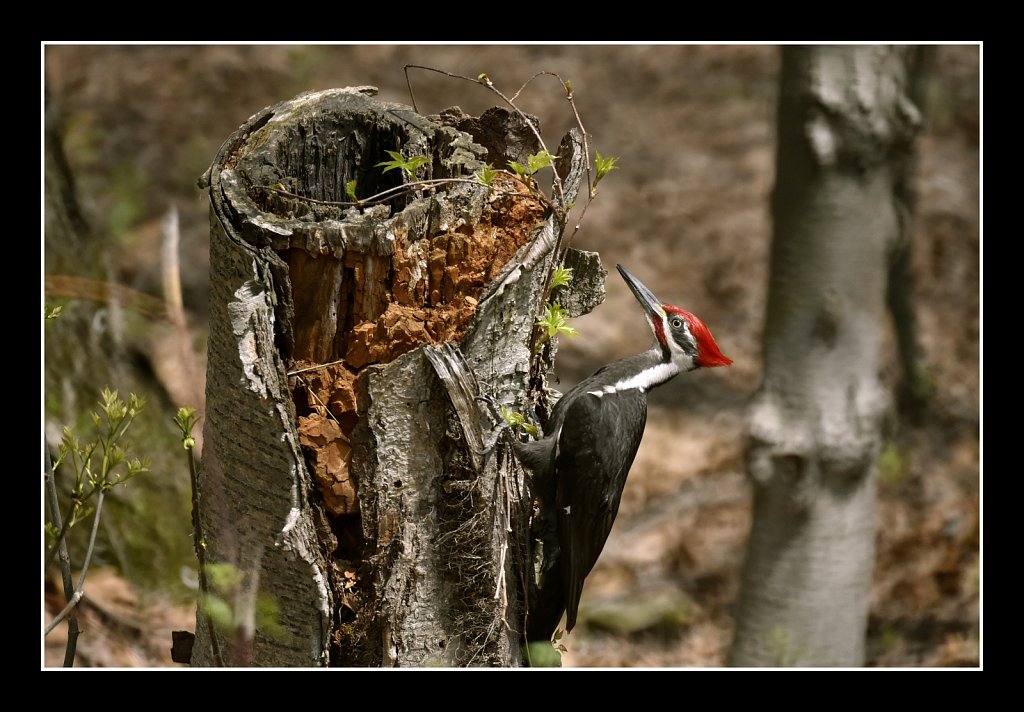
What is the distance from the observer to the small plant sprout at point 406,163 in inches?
80.7

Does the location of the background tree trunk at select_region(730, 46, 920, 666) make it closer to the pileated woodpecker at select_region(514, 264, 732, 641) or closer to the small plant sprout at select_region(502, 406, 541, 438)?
the pileated woodpecker at select_region(514, 264, 732, 641)

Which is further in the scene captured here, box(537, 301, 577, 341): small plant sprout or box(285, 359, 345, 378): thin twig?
box(537, 301, 577, 341): small plant sprout

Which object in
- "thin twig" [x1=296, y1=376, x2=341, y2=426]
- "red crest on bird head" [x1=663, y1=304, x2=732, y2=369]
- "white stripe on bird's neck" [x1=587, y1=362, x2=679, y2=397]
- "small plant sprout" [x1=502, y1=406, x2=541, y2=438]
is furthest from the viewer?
"red crest on bird head" [x1=663, y1=304, x2=732, y2=369]

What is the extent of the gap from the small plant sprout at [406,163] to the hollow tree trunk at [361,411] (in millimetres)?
67

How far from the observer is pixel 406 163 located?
2080mm

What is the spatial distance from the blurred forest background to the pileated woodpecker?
1.91 m

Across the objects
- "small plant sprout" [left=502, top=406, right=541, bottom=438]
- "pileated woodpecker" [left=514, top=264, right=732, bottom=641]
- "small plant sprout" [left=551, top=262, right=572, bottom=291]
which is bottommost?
"pileated woodpecker" [left=514, top=264, right=732, bottom=641]

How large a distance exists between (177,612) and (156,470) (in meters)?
0.63

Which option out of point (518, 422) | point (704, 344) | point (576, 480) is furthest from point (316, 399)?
point (704, 344)

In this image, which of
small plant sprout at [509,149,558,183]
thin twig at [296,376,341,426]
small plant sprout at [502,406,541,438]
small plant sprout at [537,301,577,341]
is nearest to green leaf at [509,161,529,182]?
small plant sprout at [509,149,558,183]

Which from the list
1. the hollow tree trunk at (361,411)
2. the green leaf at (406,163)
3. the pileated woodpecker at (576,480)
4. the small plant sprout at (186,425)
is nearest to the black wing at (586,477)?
the pileated woodpecker at (576,480)

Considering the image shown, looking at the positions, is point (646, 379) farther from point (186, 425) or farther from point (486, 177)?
point (186, 425)

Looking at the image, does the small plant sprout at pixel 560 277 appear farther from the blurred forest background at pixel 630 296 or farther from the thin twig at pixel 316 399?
the blurred forest background at pixel 630 296

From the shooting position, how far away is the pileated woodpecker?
247cm
